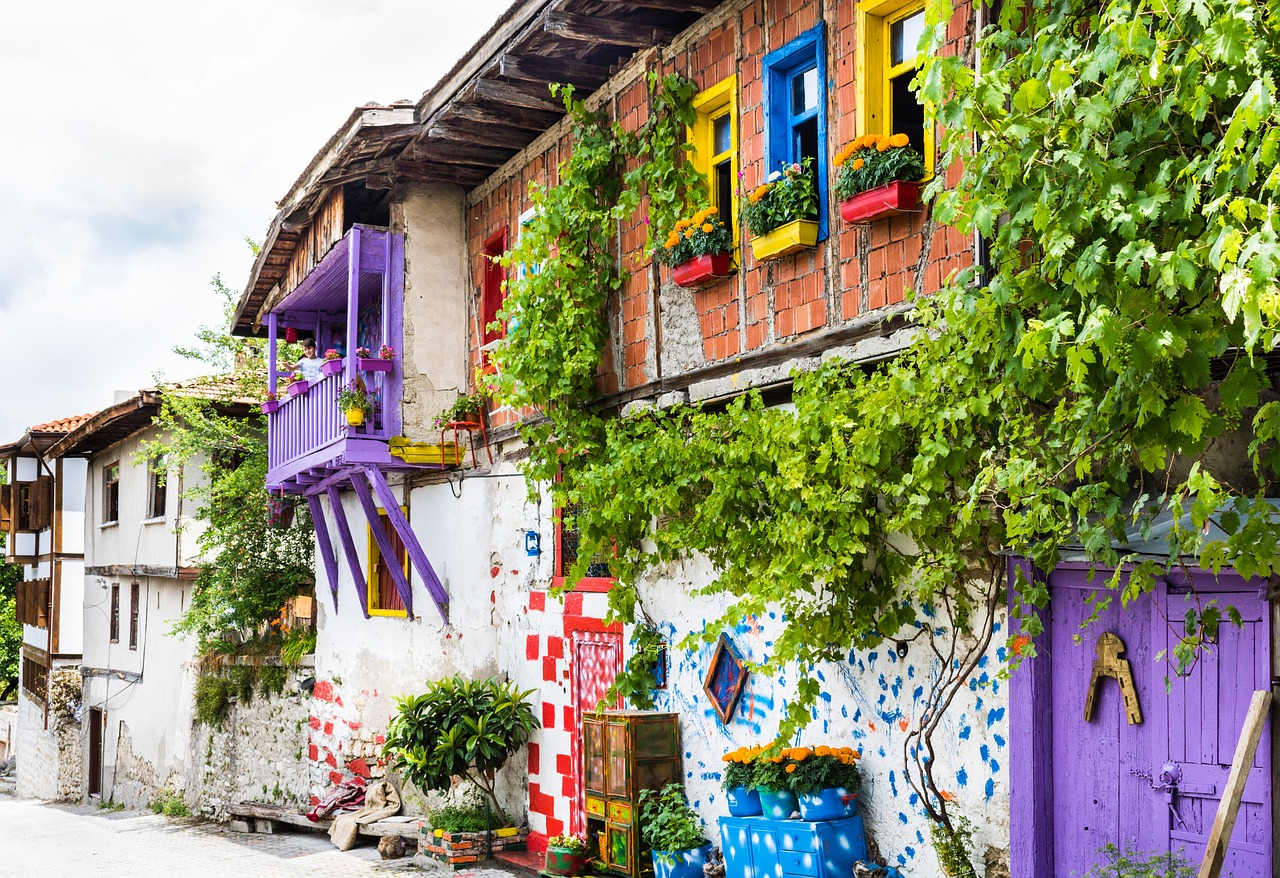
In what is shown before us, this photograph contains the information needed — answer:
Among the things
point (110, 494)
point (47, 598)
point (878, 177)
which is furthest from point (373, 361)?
point (47, 598)

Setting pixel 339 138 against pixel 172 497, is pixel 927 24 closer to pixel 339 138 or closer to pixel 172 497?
pixel 339 138

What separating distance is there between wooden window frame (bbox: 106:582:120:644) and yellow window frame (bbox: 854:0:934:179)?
64.7ft

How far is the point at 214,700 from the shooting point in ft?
60.3

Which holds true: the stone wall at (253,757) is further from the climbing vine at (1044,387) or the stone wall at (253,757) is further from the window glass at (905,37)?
the window glass at (905,37)

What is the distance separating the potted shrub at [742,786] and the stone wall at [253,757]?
9.32m

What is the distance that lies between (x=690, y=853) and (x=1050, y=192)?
567 centimetres

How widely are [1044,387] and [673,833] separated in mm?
5003

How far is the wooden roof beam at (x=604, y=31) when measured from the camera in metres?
9.85

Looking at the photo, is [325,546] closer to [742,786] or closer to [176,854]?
[176,854]

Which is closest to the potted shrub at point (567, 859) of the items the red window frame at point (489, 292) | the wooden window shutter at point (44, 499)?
the red window frame at point (489, 292)

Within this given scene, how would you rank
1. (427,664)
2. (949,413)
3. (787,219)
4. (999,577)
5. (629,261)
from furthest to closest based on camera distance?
(427,664)
(629,261)
(787,219)
(999,577)
(949,413)

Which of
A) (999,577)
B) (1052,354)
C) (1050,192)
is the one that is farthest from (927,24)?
(999,577)

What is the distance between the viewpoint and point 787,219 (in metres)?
8.22

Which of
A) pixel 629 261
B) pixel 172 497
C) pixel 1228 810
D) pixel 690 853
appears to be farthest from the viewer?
pixel 172 497
